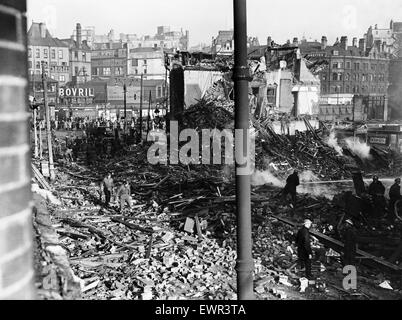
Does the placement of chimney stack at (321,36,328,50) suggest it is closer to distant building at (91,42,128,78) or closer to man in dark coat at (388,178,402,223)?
distant building at (91,42,128,78)

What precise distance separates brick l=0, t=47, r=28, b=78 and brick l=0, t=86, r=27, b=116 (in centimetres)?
6

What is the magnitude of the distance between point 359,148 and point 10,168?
2723 centimetres

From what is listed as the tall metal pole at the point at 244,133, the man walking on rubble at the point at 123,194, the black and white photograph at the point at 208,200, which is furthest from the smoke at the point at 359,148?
the tall metal pole at the point at 244,133

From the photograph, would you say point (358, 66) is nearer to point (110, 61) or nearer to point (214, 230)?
point (110, 61)

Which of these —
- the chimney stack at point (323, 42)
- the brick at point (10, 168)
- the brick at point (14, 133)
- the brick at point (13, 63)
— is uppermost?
the chimney stack at point (323, 42)

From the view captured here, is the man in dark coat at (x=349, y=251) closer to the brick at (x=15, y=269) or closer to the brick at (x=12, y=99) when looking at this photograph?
the brick at (x=15, y=269)

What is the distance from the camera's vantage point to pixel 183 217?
1483 centimetres

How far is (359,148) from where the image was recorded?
27.0 meters

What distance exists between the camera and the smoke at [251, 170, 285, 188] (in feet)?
67.1

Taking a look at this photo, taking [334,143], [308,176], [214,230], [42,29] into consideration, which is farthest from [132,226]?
[42,29]

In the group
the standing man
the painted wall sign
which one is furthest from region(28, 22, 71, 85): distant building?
the standing man

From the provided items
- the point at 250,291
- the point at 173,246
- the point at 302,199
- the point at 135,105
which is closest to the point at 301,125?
the point at 302,199

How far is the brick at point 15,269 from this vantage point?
1907 millimetres
